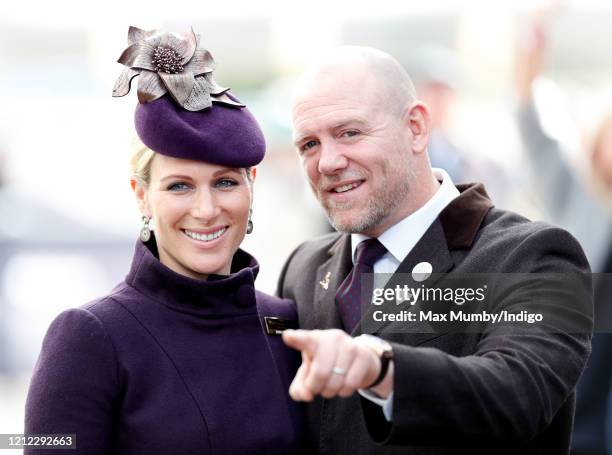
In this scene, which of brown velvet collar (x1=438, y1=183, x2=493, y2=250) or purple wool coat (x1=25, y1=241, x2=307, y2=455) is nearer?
purple wool coat (x1=25, y1=241, x2=307, y2=455)

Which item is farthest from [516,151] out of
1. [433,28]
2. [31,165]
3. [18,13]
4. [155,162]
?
[155,162]

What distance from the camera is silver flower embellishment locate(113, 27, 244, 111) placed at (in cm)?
301

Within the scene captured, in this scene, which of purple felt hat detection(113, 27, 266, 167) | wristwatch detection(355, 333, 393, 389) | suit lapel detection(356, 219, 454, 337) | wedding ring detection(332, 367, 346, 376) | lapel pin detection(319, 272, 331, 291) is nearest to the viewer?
wedding ring detection(332, 367, 346, 376)

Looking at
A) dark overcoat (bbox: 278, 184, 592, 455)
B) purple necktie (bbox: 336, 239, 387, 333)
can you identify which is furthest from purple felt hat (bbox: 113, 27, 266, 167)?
dark overcoat (bbox: 278, 184, 592, 455)

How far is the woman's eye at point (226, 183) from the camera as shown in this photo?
10.3 ft

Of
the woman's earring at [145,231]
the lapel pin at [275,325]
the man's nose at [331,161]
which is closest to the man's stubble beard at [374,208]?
the man's nose at [331,161]

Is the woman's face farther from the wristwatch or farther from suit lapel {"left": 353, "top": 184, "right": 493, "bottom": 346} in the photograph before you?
the wristwatch

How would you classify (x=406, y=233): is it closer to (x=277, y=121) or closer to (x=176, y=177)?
(x=176, y=177)

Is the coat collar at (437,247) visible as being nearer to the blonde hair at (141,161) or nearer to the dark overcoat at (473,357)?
the dark overcoat at (473,357)

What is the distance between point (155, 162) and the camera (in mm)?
3076

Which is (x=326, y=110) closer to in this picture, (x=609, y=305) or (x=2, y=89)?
(x=609, y=305)

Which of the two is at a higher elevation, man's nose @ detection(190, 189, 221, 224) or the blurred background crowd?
the blurred background crowd

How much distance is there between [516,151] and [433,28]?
175 cm

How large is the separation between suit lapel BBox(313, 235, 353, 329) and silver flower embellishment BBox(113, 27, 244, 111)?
2.30 ft
